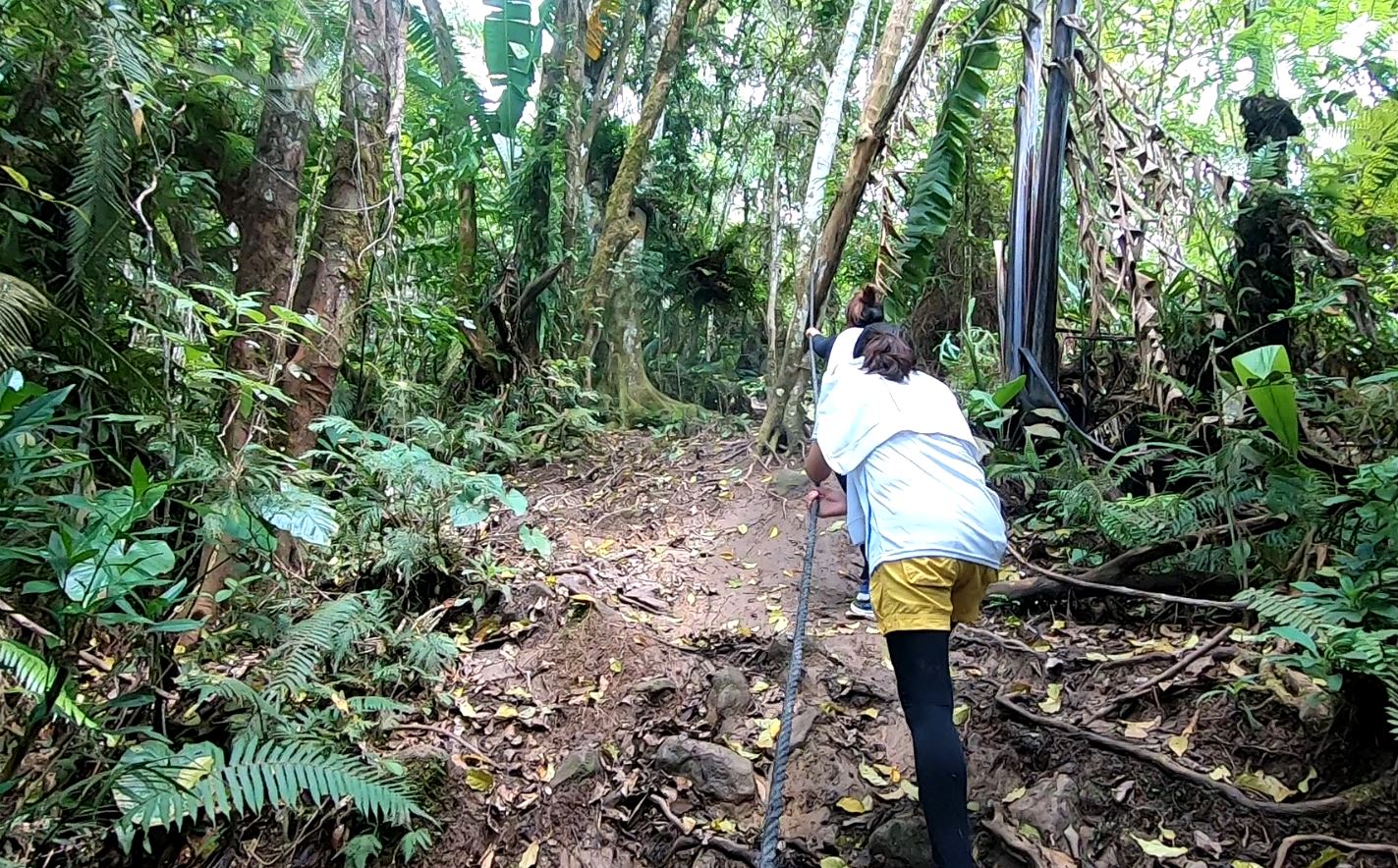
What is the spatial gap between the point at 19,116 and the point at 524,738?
293 cm

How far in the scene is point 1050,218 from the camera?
497 cm

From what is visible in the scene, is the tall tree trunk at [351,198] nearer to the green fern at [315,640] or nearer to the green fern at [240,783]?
the green fern at [315,640]

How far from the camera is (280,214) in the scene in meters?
3.59

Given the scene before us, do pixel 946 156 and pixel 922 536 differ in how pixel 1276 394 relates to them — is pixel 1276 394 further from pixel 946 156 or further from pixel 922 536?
pixel 946 156

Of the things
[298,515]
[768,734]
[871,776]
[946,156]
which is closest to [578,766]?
[768,734]

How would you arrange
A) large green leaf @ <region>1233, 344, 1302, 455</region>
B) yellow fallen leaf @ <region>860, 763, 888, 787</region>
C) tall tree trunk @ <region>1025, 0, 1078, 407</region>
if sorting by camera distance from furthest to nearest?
tall tree trunk @ <region>1025, 0, 1078, 407</region> < yellow fallen leaf @ <region>860, 763, 888, 787</region> < large green leaf @ <region>1233, 344, 1302, 455</region>

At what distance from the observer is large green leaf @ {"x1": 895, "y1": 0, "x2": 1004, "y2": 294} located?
547 centimetres

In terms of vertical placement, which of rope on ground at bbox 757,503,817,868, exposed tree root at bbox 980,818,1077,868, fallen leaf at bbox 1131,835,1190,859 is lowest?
exposed tree root at bbox 980,818,1077,868

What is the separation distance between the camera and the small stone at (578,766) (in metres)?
2.77

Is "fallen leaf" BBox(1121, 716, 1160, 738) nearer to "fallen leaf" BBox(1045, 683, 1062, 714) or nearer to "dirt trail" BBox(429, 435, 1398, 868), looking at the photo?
"dirt trail" BBox(429, 435, 1398, 868)

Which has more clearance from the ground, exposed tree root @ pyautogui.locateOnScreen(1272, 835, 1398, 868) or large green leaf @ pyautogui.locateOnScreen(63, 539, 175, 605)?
large green leaf @ pyautogui.locateOnScreen(63, 539, 175, 605)

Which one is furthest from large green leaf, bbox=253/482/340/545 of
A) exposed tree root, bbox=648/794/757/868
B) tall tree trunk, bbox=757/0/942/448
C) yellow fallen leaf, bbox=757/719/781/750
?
tall tree trunk, bbox=757/0/942/448

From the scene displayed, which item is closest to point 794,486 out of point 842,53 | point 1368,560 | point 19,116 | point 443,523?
point 443,523

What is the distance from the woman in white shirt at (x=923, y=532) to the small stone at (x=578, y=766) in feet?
4.17
